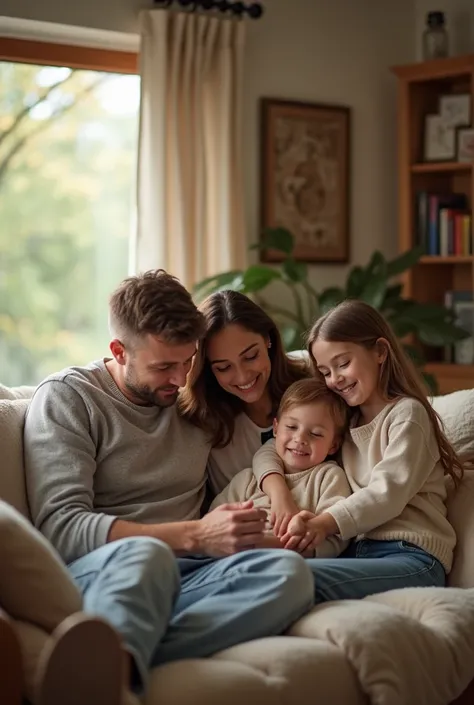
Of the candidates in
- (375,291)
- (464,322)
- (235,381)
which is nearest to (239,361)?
(235,381)

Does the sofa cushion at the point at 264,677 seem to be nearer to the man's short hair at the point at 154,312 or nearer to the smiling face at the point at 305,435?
the smiling face at the point at 305,435

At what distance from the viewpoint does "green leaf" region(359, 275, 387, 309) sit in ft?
14.9

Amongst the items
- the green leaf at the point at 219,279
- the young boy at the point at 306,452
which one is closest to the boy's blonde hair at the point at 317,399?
the young boy at the point at 306,452

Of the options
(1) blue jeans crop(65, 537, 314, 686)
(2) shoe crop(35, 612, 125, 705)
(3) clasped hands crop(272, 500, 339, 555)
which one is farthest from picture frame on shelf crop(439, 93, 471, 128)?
(2) shoe crop(35, 612, 125, 705)

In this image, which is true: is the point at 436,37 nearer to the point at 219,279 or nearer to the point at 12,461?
the point at 219,279

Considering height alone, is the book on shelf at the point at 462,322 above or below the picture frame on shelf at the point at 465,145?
below

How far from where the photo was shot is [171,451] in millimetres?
2721

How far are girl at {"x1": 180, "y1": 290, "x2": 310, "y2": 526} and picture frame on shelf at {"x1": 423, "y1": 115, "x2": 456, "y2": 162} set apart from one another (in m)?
2.58

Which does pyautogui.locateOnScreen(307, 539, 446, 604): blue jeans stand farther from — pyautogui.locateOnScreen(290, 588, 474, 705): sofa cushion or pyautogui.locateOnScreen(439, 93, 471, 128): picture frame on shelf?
pyautogui.locateOnScreen(439, 93, 471, 128): picture frame on shelf

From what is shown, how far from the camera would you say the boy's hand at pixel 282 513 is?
8.41ft

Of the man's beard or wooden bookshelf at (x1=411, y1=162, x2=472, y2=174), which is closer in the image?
the man's beard

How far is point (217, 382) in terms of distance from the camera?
286cm

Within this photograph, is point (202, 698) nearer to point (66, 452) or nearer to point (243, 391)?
point (66, 452)

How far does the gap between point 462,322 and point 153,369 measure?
2.89 meters
